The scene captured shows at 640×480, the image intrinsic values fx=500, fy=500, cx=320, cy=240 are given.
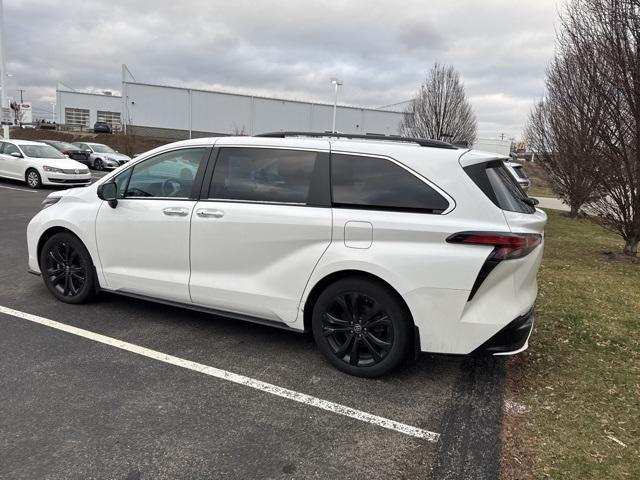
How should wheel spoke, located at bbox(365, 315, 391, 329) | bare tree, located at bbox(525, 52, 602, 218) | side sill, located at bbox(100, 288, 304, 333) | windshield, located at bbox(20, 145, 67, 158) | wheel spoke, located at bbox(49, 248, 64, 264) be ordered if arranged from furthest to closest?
1. windshield, located at bbox(20, 145, 67, 158)
2. bare tree, located at bbox(525, 52, 602, 218)
3. wheel spoke, located at bbox(49, 248, 64, 264)
4. side sill, located at bbox(100, 288, 304, 333)
5. wheel spoke, located at bbox(365, 315, 391, 329)

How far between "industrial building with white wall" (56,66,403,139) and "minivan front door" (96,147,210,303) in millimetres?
55971

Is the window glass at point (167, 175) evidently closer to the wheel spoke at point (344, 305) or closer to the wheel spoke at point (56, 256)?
the wheel spoke at point (56, 256)

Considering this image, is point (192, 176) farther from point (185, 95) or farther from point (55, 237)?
point (185, 95)

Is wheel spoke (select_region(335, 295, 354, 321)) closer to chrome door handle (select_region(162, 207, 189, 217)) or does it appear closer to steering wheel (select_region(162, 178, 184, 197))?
chrome door handle (select_region(162, 207, 189, 217))

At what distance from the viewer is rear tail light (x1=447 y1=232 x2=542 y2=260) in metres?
3.21

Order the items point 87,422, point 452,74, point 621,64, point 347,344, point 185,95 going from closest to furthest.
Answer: point 87,422 < point 347,344 < point 621,64 < point 452,74 < point 185,95

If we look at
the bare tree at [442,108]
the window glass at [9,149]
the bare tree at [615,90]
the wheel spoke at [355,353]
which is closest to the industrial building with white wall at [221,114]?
the bare tree at [442,108]

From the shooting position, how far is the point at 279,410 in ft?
10.6

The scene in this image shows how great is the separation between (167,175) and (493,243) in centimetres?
283

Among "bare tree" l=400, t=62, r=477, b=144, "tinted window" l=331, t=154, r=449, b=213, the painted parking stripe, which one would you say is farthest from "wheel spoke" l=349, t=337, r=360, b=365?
"bare tree" l=400, t=62, r=477, b=144

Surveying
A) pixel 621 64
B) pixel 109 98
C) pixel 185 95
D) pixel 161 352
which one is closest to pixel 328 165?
pixel 161 352

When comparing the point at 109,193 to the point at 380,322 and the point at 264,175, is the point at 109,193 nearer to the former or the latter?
the point at 264,175

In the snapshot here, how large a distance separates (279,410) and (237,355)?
0.90 m

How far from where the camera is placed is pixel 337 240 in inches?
141
